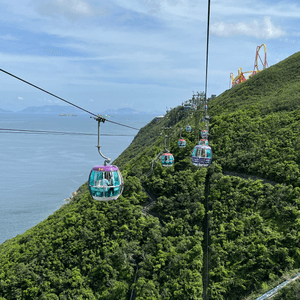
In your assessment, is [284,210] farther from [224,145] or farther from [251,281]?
[224,145]

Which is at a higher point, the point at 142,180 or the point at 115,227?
the point at 142,180

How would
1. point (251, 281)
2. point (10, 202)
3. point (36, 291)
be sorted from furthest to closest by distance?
1. point (10, 202)
2. point (36, 291)
3. point (251, 281)

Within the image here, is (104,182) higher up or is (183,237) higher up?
(104,182)

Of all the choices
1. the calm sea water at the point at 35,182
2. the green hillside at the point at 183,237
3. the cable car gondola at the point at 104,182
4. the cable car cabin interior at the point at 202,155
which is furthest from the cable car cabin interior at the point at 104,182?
the calm sea water at the point at 35,182

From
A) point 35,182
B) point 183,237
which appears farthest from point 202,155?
point 35,182

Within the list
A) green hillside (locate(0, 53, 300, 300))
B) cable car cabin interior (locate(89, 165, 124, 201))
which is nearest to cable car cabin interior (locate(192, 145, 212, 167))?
green hillside (locate(0, 53, 300, 300))

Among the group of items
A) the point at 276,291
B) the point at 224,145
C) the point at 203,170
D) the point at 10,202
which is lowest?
the point at 10,202

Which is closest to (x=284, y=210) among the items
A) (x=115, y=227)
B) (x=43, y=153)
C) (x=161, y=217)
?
(x=161, y=217)

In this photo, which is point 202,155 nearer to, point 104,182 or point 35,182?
point 104,182
